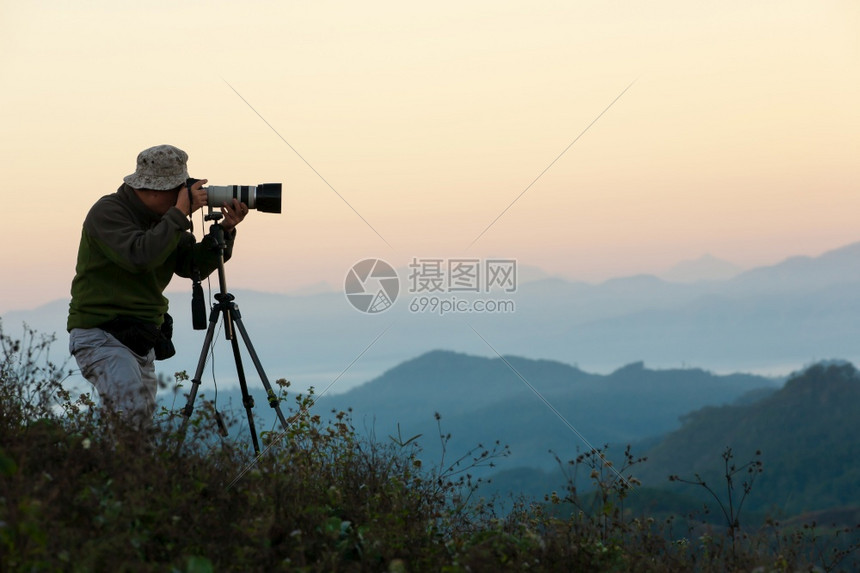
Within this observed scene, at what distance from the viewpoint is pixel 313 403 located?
7.07 metres

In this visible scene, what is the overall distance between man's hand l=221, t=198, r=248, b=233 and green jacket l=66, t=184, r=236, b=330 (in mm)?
202

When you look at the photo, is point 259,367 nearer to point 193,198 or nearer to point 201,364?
point 201,364

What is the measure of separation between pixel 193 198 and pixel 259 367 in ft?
4.63

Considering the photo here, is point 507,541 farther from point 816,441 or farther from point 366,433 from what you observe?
point 816,441

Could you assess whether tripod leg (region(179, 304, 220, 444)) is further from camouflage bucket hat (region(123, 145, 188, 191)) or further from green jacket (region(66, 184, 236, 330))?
camouflage bucket hat (region(123, 145, 188, 191))

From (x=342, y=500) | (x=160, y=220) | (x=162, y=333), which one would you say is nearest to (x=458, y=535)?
(x=342, y=500)

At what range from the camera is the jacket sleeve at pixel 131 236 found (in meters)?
6.09

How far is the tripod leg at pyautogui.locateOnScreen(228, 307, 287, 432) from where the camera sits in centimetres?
658

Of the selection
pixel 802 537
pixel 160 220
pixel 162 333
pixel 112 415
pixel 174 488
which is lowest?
pixel 802 537

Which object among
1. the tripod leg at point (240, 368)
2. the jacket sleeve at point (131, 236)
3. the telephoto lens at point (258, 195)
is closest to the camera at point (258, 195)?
the telephoto lens at point (258, 195)

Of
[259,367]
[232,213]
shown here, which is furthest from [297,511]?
[232,213]

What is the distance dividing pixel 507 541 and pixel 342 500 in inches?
46.6

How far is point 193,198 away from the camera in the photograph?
654 centimetres

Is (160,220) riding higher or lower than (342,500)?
higher
